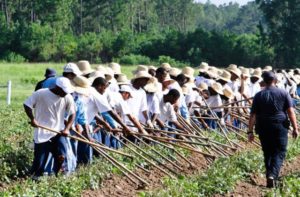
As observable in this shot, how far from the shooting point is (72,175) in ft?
29.4

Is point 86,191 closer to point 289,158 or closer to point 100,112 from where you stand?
point 100,112

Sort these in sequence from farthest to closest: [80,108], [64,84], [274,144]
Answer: [80,108] → [274,144] → [64,84]

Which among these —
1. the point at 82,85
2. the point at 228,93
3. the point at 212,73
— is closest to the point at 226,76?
the point at 212,73

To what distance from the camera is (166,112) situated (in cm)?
1256

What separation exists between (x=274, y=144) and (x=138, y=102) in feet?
9.16

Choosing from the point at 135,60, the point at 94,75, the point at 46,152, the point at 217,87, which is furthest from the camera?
the point at 135,60

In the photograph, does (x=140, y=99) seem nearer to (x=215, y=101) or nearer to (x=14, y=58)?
(x=215, y=101)

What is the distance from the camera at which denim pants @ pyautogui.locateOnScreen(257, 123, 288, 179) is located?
9.70m

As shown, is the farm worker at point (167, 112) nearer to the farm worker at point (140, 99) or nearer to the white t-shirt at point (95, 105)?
the farm worker at point (140, 99)

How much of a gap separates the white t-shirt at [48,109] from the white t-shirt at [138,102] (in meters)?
2.34

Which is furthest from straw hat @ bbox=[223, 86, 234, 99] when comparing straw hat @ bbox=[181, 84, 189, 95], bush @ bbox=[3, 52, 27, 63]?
bush @ bbox=[3, 52, 27, 63]

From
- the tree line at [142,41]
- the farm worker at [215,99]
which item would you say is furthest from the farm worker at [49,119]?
the tree line at [142,41]

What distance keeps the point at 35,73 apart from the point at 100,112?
31.0 meters

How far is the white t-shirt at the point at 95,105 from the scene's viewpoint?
10.2 m
